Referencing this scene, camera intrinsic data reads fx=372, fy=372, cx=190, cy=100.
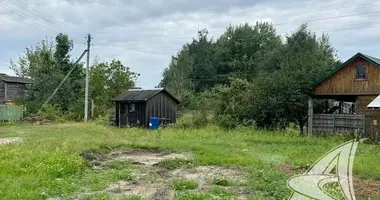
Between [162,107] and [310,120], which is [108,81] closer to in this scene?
[162,107]

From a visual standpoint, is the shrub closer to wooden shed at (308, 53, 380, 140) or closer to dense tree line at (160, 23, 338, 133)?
dense tree line at (160, 23, 338, 133)

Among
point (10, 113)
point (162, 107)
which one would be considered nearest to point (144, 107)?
point (162, 107)

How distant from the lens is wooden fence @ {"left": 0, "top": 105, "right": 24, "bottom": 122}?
24422 millimetres

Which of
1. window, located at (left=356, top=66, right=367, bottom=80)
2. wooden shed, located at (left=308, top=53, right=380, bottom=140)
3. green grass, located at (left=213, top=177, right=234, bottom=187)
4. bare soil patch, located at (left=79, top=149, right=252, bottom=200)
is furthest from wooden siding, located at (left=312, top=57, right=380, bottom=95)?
green grass, located at (left=213, top=177, right=234, bottom=187)

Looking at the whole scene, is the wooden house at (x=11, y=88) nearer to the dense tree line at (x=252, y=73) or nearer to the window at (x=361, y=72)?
the dense tree line at (x=252, y=73)

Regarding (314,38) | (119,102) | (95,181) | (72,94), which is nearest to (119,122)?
(119,102)

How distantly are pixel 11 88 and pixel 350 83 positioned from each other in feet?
87.8

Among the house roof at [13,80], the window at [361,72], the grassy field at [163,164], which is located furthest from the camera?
the house roof at [13,80]

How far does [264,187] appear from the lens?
666 centimetres

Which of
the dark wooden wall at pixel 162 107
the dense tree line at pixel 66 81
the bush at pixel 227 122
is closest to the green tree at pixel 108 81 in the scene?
the dense tree line at pixel 66 81

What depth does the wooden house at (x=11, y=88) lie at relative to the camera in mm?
31094

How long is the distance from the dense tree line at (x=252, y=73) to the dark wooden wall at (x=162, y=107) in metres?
2.33

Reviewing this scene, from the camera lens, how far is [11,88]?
1243 inches

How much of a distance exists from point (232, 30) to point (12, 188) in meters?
47.6
